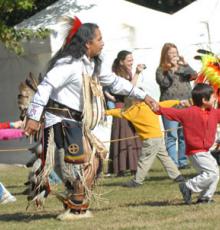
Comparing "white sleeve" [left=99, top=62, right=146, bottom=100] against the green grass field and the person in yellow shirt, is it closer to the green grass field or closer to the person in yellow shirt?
the green grass field

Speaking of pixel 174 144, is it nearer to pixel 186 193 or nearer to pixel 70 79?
pixel 186 193

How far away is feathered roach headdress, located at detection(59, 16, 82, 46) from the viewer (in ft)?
24.5

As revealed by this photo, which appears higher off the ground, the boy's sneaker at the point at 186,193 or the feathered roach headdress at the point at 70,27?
the feathered roach headdress at the point at 70,27

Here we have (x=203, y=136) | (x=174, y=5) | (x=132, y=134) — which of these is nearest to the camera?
(x=203, y=136)

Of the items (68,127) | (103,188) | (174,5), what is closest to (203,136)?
(68,127)

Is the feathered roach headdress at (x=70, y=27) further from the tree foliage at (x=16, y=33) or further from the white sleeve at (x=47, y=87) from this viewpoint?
the tree foliage at (x=16, y=33)

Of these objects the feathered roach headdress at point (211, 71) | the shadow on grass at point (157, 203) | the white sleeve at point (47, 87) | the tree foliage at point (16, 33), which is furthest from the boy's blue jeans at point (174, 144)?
the white sleeve at point (47, 87)

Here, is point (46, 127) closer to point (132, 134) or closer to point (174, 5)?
point (132, 134)

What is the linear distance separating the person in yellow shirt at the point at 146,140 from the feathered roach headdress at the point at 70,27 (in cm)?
278

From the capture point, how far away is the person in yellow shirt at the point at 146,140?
10.3 metres

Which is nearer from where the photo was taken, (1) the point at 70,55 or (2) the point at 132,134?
(1) the point at 70,55

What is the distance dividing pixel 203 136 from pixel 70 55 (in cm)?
→ 162

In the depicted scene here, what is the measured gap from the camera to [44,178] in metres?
7.46

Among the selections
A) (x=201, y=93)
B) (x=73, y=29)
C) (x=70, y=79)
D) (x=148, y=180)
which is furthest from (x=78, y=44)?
(x=148, y=180)
